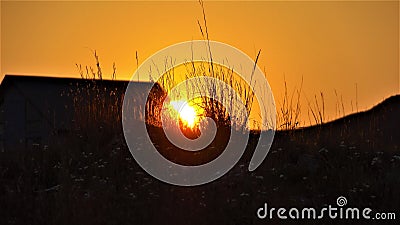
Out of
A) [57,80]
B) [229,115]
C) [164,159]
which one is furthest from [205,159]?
[57,80]

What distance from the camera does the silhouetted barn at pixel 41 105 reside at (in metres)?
10.1

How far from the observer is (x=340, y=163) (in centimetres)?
804

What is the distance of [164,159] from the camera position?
27.2ft

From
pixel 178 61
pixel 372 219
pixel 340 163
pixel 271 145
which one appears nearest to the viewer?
pixel 372 219

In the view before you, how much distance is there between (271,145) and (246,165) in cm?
73

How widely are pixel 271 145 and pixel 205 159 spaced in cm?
98

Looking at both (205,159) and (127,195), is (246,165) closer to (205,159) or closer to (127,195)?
(205,159)

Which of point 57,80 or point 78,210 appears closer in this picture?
point 78,210

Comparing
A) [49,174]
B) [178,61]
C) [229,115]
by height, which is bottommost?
[49,174]

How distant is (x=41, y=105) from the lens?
611 inches

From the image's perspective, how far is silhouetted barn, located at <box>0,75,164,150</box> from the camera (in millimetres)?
10078

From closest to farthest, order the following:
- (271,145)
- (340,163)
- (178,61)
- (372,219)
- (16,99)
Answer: (372,219) < (340,163) < (271,145) < (178,61) < (16,99)

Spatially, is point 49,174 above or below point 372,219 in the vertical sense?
above

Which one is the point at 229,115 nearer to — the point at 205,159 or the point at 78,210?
the point at 205,159
